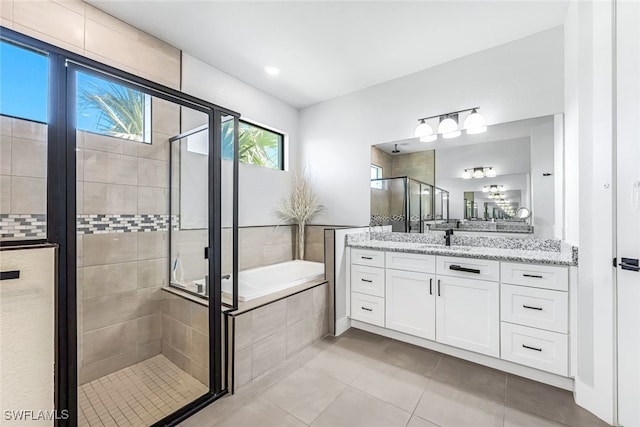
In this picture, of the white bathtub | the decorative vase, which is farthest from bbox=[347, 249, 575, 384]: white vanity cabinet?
the decorative vase

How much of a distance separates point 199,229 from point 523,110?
301 centimetres

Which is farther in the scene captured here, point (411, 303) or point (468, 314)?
point (411, 303)

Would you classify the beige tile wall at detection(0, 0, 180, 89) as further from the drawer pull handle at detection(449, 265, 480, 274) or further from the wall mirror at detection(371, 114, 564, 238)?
the drawer pull handle at detection(449, 265, 480, 274)

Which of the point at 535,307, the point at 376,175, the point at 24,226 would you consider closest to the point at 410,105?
the point at 376,175

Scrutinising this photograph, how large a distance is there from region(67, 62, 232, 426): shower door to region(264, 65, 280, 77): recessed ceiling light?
1.08 metres

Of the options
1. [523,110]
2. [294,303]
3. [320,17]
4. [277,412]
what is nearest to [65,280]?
[277,412]

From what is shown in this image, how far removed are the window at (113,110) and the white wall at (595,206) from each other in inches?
Answer: 116

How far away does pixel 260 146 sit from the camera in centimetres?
353

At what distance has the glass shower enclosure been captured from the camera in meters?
3.02

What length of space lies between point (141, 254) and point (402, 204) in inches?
106

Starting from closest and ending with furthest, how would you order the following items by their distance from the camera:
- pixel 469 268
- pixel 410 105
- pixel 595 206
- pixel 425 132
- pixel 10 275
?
pixel 10 275 → pixel 595 206 → pixel 469 268 → pixel 425 132 → pixel 410 105

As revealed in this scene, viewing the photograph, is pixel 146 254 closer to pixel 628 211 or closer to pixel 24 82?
pixel 24 82

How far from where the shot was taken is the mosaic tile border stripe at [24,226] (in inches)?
49.1

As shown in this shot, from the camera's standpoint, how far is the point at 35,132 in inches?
55.2
